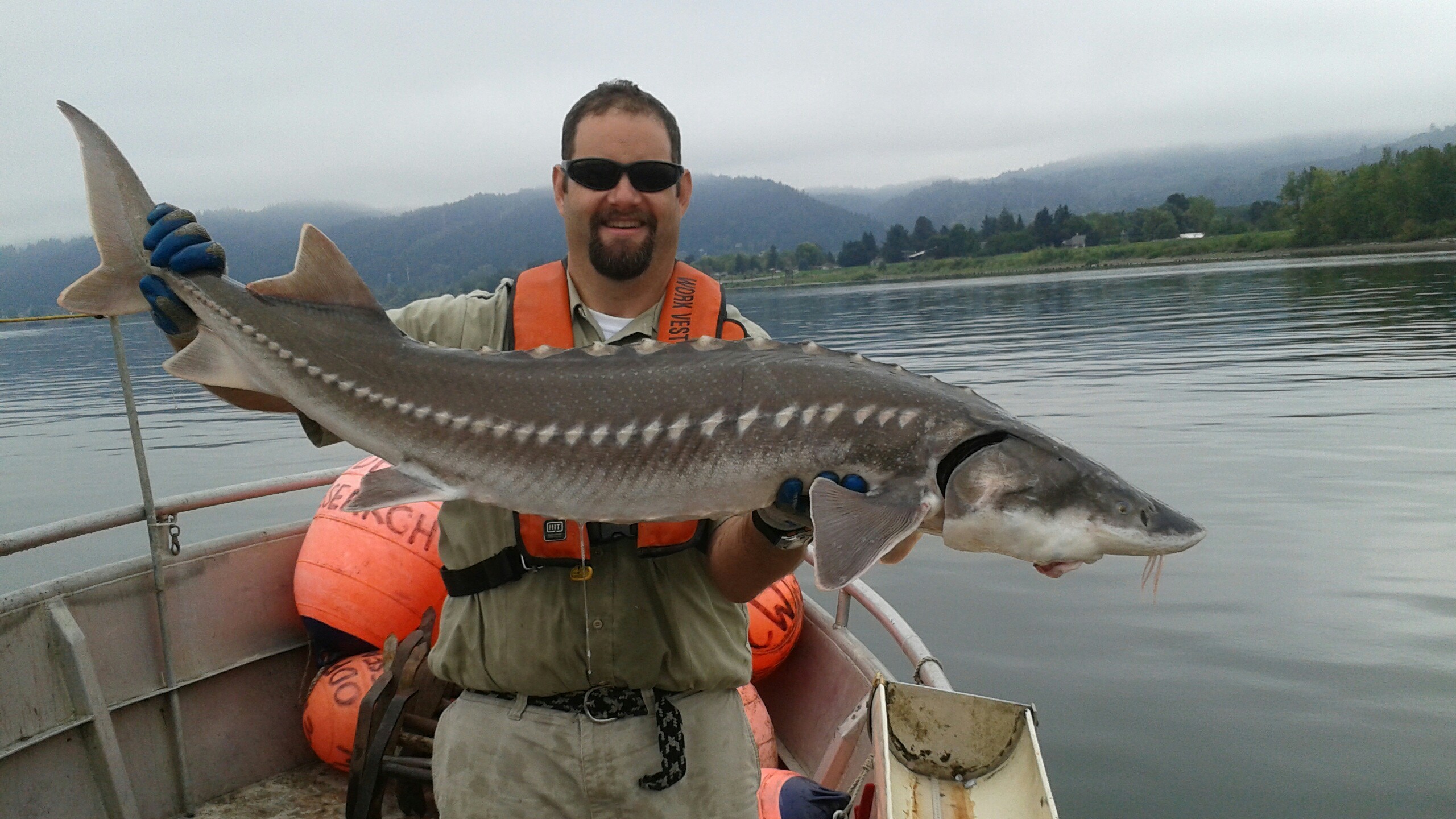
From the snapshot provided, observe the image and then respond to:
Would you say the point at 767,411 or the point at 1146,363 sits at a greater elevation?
the point at 767,411

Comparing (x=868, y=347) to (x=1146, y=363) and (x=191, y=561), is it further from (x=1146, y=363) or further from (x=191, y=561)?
(x=191, y=561)

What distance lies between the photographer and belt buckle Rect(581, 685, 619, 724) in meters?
2.40

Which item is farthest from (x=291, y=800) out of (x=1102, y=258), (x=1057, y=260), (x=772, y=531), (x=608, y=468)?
(x=1057, y=260)

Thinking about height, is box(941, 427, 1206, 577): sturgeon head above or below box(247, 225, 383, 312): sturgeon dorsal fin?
below

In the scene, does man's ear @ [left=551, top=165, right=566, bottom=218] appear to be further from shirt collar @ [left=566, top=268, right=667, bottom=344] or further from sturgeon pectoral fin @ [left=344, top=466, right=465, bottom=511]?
sturgeon pectoral fin @ [left=344, top=466, right=465, bottom=511]

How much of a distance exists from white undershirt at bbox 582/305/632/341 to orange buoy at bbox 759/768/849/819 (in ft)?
4.93

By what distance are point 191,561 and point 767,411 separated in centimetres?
297

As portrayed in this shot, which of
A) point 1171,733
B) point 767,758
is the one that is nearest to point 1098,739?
point 1171,733

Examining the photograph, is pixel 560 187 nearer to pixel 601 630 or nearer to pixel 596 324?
pixel 596 324

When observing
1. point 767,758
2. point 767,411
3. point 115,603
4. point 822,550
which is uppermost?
point 767,411

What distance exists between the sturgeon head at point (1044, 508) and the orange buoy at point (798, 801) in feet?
4.12

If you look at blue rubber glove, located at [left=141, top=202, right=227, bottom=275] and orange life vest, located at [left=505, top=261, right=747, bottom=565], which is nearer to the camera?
blue rubber glove, located at [left=141, top=202, right=227, bottom=275]

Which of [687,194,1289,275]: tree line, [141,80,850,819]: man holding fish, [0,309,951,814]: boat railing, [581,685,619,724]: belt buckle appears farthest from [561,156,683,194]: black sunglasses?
[687,194,1289,275]: tree line

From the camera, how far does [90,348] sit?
52.4 metres
